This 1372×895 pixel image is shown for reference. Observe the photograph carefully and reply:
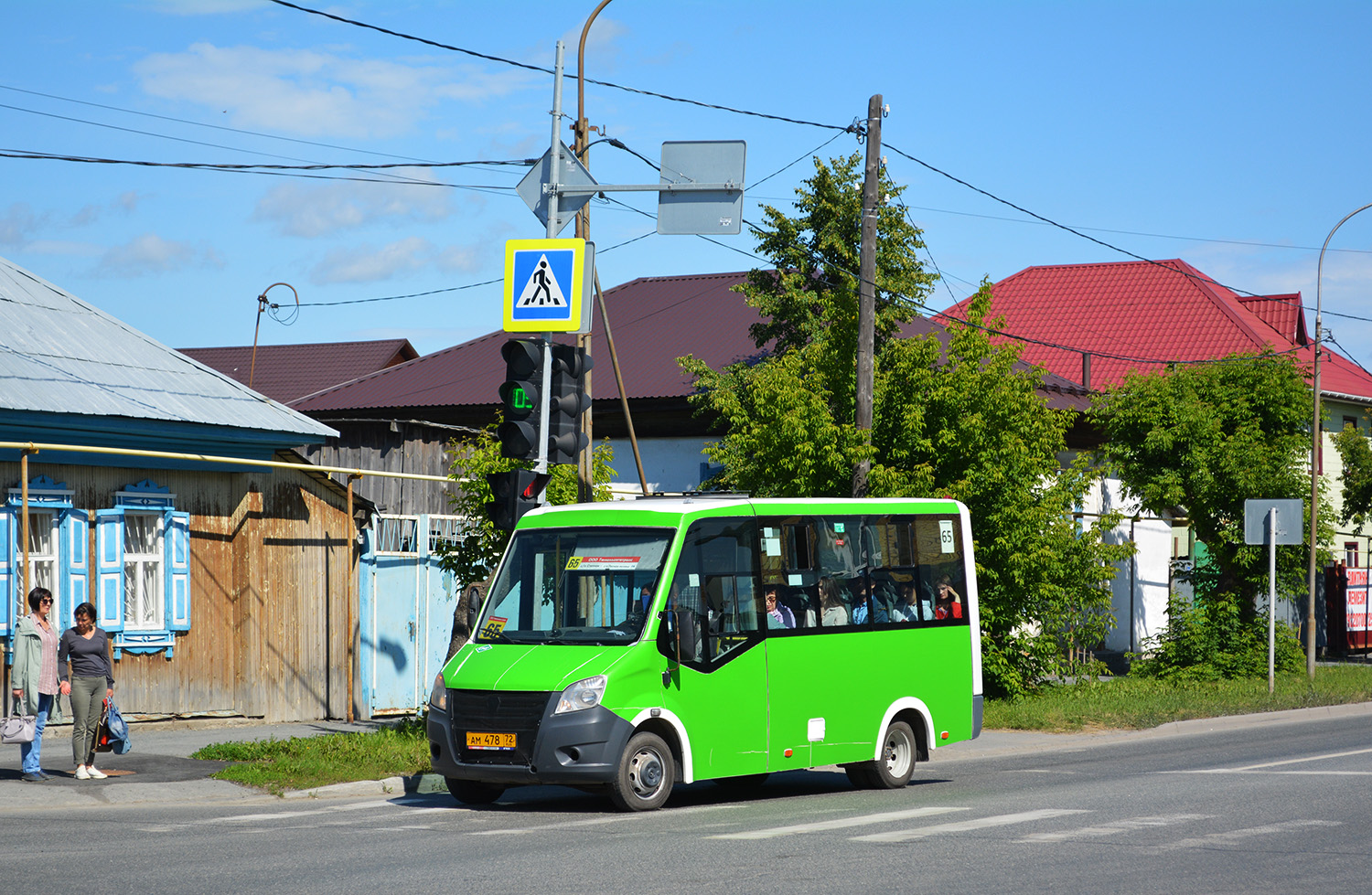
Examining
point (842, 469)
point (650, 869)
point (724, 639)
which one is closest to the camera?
point (650, 869)

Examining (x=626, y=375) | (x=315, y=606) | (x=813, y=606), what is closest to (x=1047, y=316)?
(x=626, y=375)

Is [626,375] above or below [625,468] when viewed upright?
above

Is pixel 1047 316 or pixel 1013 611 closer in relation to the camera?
pixel 1013 611

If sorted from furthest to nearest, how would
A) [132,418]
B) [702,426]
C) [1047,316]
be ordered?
Result: [1047,316] → [702,426] → [132,418]

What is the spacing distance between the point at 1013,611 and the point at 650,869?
42.8ft

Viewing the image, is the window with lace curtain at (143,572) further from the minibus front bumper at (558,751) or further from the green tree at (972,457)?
the green tree at (972,457)

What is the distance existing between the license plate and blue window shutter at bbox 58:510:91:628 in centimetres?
671

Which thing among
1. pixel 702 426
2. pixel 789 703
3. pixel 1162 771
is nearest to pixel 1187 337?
pixel 702 426

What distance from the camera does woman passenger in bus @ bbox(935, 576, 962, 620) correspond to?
1455cm

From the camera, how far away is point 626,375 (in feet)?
112

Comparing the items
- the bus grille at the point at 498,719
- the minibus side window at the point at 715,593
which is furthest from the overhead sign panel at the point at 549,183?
the bus grille at the point at 498,719

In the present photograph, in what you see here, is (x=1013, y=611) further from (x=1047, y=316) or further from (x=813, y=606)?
(x=1047, y=316)

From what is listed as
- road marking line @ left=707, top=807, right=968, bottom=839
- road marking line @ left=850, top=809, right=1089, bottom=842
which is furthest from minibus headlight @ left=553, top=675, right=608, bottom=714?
road marking line @ left=850, top=809, right=1089, bottom=842

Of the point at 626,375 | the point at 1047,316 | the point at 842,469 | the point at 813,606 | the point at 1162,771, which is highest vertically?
the point at 1047,316
